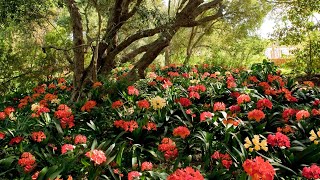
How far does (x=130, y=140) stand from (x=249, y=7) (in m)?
11.2

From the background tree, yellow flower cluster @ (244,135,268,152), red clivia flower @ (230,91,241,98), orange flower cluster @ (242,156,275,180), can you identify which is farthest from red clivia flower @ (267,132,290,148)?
the background tree

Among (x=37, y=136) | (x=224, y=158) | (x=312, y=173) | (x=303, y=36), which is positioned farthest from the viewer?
(x=303, y=36)

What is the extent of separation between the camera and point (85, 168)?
2.52m

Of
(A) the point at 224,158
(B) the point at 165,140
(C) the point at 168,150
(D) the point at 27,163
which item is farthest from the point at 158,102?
(D) the point at 27,163

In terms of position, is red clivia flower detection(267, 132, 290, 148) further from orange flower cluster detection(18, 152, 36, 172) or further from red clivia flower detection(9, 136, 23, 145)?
red clivia flower detection(9, 136, 23, 145)

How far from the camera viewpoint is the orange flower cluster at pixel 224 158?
8.24 ft

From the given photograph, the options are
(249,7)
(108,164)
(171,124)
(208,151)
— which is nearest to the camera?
(108,164)

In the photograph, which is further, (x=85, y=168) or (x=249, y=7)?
(x=249, y=7)

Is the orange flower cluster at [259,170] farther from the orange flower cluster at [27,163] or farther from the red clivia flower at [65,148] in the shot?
the orange flower cluster at [27,163]

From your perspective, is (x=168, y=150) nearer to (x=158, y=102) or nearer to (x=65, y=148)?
(x=65, y=148)

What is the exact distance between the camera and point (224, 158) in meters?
2.60

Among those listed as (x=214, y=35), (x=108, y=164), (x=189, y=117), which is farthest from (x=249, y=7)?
(x=108, y=164)

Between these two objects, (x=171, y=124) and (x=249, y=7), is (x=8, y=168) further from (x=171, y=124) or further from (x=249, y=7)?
(x=249, y=7)

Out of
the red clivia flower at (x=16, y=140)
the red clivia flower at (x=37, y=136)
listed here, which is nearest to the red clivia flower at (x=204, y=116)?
the red clivia flower at (x=37, y=136)
